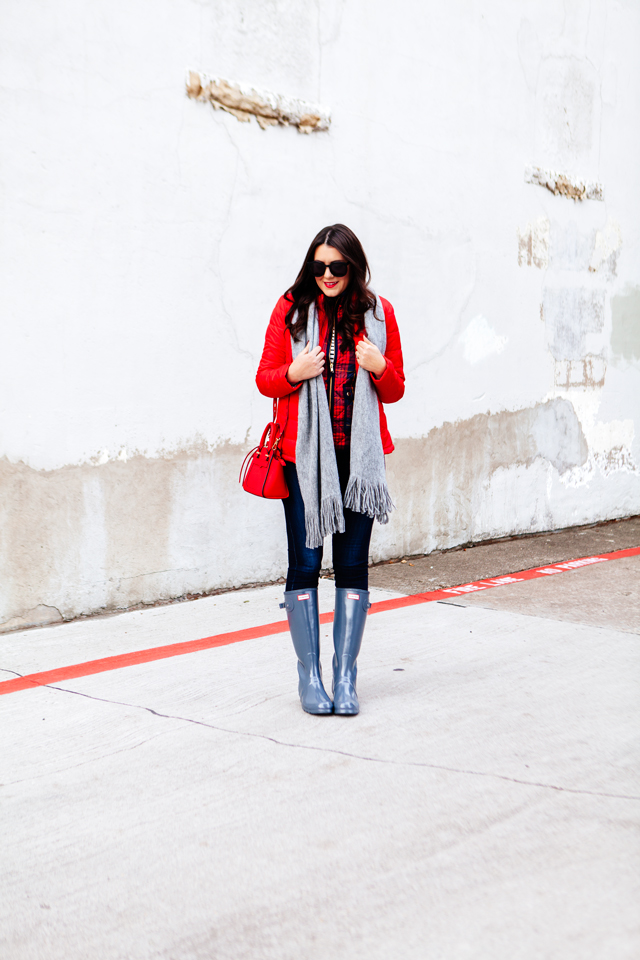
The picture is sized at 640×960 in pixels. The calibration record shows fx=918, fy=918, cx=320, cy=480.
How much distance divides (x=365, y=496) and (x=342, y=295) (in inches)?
28.6

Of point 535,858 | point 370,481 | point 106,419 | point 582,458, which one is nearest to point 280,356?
point 370,481

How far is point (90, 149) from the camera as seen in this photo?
4.32m

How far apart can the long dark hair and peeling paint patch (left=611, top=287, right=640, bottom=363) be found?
4.66m

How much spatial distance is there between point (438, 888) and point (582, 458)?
5549 mm

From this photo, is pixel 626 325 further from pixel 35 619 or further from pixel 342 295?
pixel 35 619

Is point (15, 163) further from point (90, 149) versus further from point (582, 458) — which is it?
point (582, 458)

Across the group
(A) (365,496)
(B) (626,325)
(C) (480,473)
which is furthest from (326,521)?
(B) (626,325)

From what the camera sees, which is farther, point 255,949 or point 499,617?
point 499,617

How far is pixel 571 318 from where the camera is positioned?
6.98 meters

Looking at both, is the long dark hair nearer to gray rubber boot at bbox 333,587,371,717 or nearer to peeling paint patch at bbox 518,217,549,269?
gray rubber boot at bbox 333,587,371,717

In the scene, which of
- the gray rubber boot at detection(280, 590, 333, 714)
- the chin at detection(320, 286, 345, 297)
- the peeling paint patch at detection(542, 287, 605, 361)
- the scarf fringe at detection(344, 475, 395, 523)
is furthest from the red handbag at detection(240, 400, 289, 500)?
the peeling paint patch at detection(542, 287, 605, 361)

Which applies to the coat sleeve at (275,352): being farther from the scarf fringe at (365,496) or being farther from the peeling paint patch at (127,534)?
the peeling paint patch at (127,534)

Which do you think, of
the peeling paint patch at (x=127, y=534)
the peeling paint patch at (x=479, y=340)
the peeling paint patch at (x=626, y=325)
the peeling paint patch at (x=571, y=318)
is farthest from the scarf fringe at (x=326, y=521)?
the peeling paint patch at (x=626, y=325)

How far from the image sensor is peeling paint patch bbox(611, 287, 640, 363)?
738 cm
